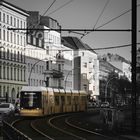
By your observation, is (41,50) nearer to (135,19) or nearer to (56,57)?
(56,57)

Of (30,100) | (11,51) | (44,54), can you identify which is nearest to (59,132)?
(30,100)

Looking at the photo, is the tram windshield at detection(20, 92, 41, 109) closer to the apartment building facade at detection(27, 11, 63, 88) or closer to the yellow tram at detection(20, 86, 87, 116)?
the yellow tram at detection(20, 86, 87, 116)

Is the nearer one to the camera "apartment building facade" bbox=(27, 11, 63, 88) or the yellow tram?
the yellow tram

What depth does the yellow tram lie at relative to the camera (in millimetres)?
57844

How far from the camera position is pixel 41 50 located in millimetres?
148750

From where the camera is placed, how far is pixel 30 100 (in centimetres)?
5803

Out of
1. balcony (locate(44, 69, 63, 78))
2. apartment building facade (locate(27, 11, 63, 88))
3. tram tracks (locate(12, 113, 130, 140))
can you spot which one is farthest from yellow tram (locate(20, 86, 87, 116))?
balcony (locate(44, 69, 63, 78))

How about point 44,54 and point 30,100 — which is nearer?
point 30,100

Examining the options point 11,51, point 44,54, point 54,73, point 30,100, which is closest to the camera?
point 30,100

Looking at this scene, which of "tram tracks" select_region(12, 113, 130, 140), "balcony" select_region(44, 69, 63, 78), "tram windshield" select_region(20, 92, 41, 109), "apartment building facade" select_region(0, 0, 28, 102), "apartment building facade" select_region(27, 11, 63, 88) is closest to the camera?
"tram tracks" select_region(12, 113, 130, 140)

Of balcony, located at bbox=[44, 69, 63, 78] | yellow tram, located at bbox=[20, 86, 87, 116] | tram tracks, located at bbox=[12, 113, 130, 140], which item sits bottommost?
tram tracks, located at bbox=[12, 113, 130, 140]

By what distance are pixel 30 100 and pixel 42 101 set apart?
1131 millimetres

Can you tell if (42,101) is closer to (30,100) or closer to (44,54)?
(30,100)

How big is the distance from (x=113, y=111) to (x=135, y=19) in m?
5.77
